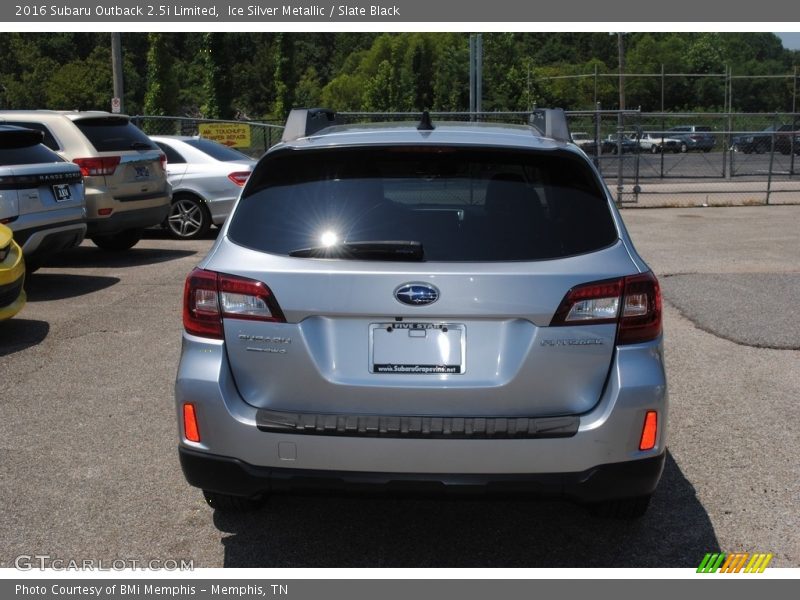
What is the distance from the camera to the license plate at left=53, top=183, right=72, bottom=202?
10398mm

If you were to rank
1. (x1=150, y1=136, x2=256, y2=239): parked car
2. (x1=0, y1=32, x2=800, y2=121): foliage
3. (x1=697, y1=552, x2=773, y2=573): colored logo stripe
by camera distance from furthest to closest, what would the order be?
(x1=0, y1=32, x2=800, y2=121): foliage < (x1=150, y1=136, x2=256, y2=239): parked car < (x1=697, y1=552, x2=773, y2=573): colored logo stripe

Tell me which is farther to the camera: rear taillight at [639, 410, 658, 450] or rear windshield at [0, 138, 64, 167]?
rear windshield at [0, 138, 64, 167]

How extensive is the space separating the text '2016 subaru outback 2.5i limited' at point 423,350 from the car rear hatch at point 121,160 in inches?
355

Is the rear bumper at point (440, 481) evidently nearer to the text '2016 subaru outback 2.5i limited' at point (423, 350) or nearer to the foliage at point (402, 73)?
the text '2016 subaru outback 2.5i limited' at point (423, 350)

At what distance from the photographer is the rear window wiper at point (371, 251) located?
141 inches

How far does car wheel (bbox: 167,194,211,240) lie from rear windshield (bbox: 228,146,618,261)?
11.8 metres

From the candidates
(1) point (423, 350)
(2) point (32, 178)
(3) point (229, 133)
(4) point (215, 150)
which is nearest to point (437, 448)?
(1) point (423, 350)

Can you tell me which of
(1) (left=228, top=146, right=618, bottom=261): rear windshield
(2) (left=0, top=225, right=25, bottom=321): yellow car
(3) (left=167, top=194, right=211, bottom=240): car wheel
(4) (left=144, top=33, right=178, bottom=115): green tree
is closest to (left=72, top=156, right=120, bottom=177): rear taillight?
(3) (left=167, top=194, right=211, bottom=240): car wheel

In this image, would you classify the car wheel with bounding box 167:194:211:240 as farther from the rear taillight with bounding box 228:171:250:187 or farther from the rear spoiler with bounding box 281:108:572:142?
the rear spoiler with bounding box 281:108:572:142

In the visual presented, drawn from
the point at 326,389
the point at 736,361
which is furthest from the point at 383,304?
the point at 736,361

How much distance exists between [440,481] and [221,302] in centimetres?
104

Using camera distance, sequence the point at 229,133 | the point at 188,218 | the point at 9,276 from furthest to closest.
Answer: the point at 229,133 < the point at 188,218 < the point at 9,276

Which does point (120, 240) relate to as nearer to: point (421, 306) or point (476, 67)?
point (421, 306)

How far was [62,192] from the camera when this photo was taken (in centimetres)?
1050
